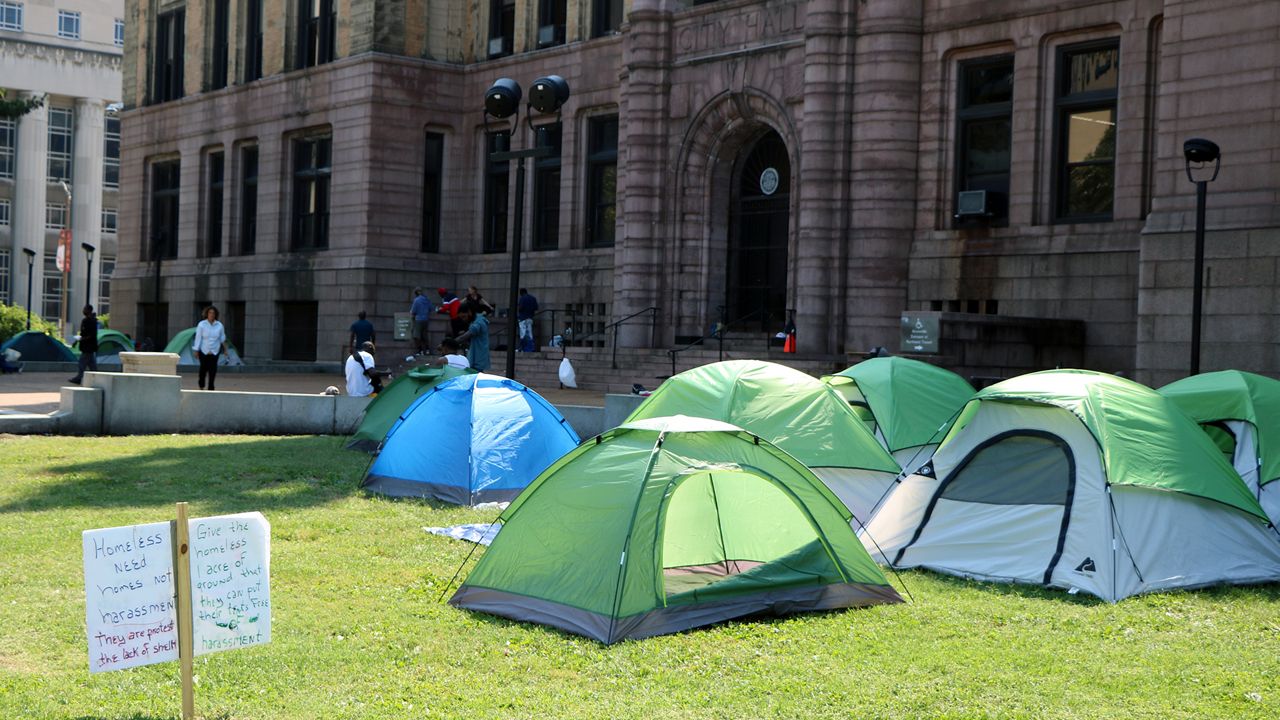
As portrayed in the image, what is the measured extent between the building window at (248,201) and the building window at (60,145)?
4294 centimetres

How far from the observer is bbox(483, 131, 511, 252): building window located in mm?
38656

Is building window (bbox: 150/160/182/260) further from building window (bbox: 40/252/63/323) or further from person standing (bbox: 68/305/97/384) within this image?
building window (bbox: 40/252/63/323)

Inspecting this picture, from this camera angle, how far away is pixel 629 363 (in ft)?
93.4

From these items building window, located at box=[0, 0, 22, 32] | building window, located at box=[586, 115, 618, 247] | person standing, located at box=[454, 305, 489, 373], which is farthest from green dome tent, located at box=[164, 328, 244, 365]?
building window, located at box=[0, 0, 22, 32]

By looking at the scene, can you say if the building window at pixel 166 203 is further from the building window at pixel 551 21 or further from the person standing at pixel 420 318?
the building window at pixel 551 21

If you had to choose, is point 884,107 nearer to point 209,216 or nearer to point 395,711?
point 395,711

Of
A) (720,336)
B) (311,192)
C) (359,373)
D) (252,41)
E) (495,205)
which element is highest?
(252,41)

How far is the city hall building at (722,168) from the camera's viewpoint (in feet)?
69.8

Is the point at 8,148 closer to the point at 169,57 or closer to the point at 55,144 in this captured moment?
the point at 55,144

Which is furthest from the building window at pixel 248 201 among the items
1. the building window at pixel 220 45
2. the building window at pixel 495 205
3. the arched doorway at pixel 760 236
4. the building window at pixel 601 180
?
the arched doorway at pixel 760 236

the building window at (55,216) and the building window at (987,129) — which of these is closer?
the building window at (987,129)

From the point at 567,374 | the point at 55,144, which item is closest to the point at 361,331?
the point at 567,374

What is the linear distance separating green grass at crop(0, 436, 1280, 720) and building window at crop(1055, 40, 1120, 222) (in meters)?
14.5

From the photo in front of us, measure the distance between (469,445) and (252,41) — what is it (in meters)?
31.7
